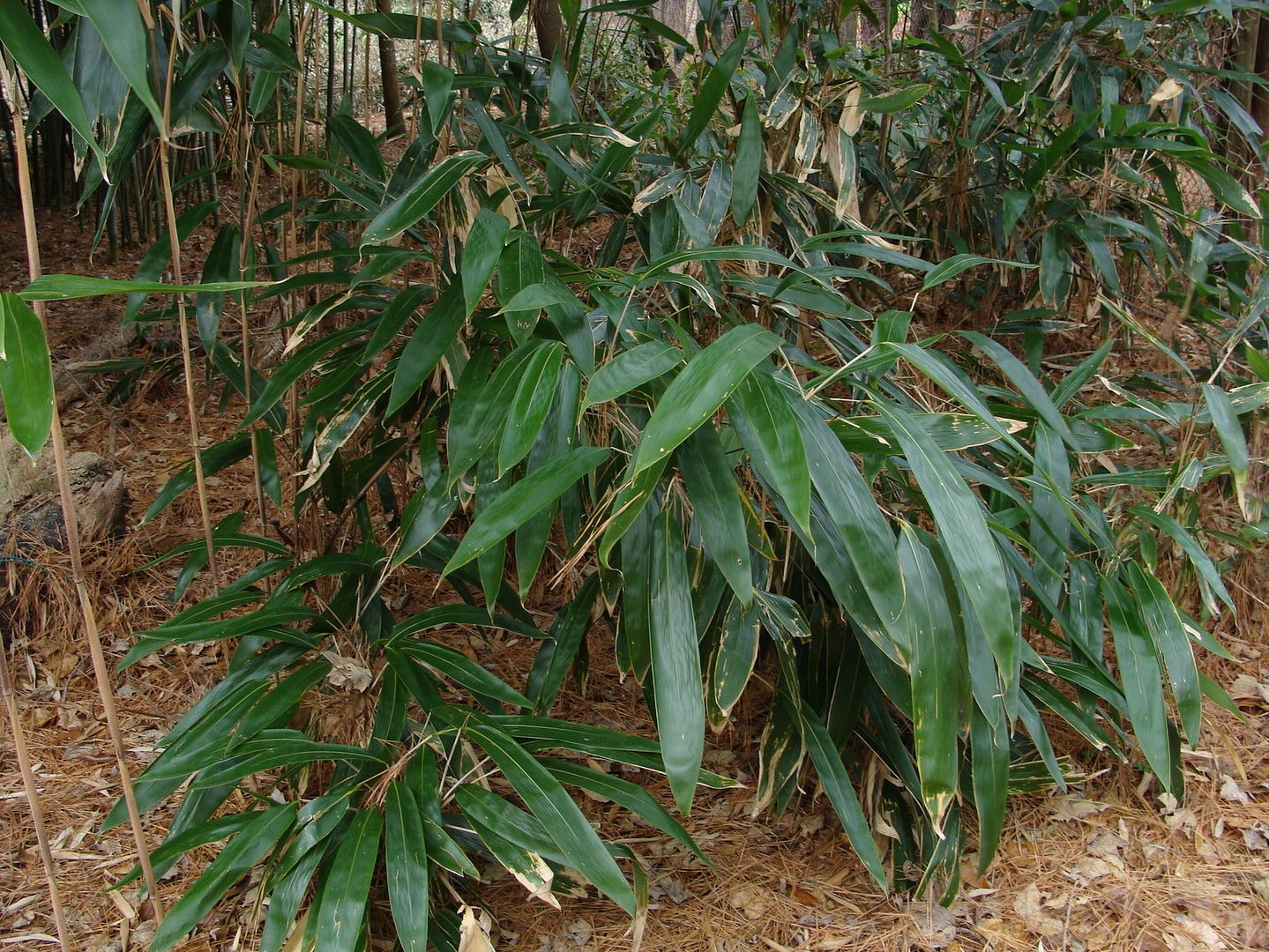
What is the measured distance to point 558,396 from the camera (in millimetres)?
979

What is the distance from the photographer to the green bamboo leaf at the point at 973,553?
2.39 feet

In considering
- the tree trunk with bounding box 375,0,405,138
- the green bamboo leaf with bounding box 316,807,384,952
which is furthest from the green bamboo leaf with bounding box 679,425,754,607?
the tree trunk with bounding box 375,0,405,138

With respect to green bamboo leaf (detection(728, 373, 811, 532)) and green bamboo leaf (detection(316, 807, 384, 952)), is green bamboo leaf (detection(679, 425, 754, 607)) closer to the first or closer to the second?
green bamboo leaf (detection(728, 373, 811, 532))

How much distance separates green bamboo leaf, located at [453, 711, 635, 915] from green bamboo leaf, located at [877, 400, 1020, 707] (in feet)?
1.34

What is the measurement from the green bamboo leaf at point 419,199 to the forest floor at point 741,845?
65 centimetres

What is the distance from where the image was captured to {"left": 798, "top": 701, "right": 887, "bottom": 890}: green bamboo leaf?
1.10 metres

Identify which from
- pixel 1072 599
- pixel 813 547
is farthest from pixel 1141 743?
pixel 813 547

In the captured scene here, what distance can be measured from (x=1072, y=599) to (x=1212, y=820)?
17.7 inches

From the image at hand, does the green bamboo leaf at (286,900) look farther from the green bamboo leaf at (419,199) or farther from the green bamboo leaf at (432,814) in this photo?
the green bamboo leaf at (419,199)

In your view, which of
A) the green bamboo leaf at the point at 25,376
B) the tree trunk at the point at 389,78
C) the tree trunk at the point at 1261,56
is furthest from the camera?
the tree trunk at the point at 389,78

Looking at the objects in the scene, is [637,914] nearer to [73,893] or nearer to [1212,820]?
[73,893]

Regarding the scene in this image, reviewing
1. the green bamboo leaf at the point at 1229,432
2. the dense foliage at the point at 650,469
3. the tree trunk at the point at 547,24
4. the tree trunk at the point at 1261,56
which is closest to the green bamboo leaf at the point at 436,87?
the dense foliage at the point at 650,469

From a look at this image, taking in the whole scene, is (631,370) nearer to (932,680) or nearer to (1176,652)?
(932,680)

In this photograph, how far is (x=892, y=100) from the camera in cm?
133
